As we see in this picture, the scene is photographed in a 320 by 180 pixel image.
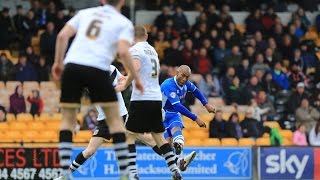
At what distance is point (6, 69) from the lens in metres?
21.8

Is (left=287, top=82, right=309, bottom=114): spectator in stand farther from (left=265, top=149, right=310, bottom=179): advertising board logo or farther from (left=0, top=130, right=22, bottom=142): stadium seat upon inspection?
(left=0, top=130, right=22, bottom=142): stadium seat

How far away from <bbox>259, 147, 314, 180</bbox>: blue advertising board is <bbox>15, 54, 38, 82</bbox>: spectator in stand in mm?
6316

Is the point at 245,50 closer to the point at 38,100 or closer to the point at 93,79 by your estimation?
the point at 38,100

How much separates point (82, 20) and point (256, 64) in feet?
47.3

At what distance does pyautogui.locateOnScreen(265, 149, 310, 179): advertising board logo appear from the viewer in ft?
60.5

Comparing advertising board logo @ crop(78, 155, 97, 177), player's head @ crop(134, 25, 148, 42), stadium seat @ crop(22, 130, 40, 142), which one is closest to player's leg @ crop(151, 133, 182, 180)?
player's head @ crop(134, 25, 148, 42)

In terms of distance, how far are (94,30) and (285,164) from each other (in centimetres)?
997

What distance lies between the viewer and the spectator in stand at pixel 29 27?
23.2 meters

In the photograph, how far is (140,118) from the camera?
38.5 feet

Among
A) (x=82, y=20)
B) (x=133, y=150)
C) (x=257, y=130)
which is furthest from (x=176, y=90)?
(x=257, y=130)

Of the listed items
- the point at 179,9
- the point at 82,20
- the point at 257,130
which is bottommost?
the point at 82,20

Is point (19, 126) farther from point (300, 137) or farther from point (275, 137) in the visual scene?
point (300, 137)

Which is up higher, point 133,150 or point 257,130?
point 257,130

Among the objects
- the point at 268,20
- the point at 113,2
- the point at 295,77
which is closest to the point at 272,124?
the point at 295,77
